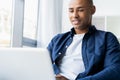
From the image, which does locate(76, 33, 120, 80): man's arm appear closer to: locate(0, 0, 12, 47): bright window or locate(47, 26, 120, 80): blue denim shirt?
locate(47, 26, 120, 80): blue denim shirt

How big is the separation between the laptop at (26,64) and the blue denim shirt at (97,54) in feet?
1.57

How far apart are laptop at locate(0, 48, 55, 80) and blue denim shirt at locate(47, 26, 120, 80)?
48 cm

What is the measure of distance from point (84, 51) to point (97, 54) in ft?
0.31

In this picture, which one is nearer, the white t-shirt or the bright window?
the white t-shirt

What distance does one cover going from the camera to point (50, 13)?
3.23m

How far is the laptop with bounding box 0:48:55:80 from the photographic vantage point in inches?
30.4

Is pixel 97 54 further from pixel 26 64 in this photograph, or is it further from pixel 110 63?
pixel 26 64

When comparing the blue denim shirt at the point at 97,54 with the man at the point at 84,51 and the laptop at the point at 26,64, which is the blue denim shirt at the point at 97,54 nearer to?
the man at the point at 84,51

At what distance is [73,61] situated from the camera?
1.45m

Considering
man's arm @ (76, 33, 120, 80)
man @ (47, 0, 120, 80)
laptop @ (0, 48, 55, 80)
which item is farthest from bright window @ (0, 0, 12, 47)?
laptop @ (0, 48, 55, 80)

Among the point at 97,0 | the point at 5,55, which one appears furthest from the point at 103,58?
the point at 97,0

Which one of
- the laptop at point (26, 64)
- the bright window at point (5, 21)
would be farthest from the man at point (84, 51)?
the bright window at point (5, 21)

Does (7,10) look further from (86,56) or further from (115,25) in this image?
(86,56)

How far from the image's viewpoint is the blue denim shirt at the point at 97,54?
4.21 ft
